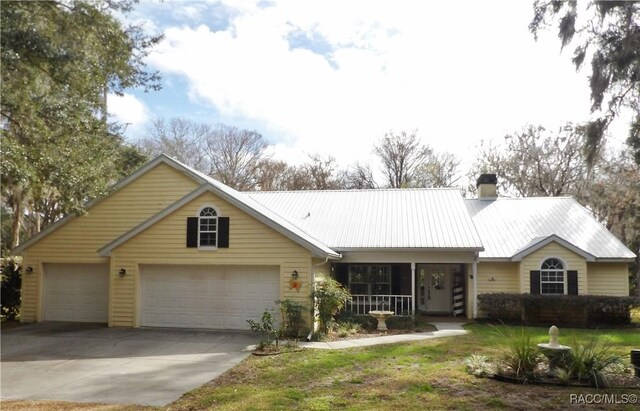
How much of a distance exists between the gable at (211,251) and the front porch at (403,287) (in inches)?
181

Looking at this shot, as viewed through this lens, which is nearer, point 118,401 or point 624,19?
point 118,401

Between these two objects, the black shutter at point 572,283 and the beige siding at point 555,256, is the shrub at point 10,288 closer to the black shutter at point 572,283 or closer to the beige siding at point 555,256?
the beige siding at point 555,256

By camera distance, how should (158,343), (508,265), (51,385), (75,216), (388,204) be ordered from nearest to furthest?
(51,385) → (158,343) → (75,216) → (508,265) → (388,204)

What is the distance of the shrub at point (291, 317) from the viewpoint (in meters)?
13.1

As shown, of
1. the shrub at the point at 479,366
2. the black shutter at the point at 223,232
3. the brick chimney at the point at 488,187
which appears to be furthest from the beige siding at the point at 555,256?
the black shutter at the point at 223,232

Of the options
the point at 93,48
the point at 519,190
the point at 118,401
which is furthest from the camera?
the point at 519,190

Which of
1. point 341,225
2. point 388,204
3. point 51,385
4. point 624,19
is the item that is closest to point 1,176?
point 51,385

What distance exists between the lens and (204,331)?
14328 mm

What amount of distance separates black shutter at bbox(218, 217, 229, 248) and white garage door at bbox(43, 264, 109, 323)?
470 cm

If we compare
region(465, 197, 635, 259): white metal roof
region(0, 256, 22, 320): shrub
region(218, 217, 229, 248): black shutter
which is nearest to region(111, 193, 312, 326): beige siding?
region(218, 217, 229, 248): black shutter

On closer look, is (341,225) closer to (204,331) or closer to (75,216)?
(204,331)

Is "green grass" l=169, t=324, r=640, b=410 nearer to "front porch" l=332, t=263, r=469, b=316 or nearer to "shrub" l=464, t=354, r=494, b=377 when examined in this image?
"shrub" l=464, t=354, r=494, b=377

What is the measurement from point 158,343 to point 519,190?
2791 cm

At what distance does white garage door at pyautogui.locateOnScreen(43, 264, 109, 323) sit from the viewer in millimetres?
16250
